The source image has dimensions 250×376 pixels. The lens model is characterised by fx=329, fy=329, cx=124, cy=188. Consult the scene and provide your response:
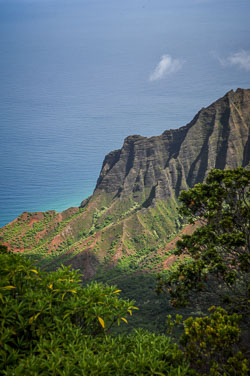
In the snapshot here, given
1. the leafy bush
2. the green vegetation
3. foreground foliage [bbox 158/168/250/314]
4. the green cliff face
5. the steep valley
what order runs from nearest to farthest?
the leafy bush
the green vegetation
foreground foliage [bbox 158/168/250/314]
the steep valley
the green cliff face

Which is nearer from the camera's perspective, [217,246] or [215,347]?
[215,347]

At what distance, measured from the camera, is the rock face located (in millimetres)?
127938

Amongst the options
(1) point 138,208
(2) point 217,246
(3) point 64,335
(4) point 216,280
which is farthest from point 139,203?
(3) point 64,335

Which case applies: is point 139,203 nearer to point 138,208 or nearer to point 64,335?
point 138,208

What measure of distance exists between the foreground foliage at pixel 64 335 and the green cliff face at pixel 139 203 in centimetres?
7665

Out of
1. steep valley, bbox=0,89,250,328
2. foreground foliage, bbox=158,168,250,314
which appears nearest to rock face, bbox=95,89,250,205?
steep valley, bbox=0,89,250,328

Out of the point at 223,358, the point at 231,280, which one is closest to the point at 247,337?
the point at 231,280

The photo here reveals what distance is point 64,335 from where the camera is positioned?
44.9 feet

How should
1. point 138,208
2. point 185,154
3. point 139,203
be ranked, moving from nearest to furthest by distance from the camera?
point 138,208 → point 139,203 → point 185,154

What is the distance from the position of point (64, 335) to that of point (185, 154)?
432 ft

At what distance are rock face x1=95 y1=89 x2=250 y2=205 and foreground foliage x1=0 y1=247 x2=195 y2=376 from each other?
110 metres

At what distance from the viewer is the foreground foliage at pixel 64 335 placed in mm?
11672

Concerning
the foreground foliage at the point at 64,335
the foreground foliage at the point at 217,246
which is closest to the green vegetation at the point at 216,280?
the foreground foliage at the point at 217,246

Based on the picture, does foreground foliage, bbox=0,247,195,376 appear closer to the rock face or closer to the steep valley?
the steep valley
